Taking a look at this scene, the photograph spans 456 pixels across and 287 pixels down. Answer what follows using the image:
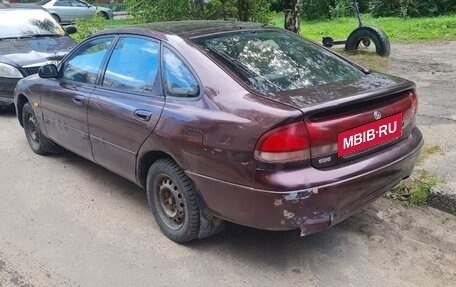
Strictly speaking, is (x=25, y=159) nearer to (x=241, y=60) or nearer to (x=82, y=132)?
(x=82, y=132)

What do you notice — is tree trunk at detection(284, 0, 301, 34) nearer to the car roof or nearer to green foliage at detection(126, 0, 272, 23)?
green foliage at detection(126, 0, 272, 23)

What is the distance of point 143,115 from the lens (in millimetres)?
3691

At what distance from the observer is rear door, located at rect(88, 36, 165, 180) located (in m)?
3.72

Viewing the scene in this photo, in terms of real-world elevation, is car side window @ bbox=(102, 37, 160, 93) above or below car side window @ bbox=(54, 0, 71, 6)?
above

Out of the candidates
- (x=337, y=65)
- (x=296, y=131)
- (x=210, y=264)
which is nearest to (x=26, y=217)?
(x=210, y=264)

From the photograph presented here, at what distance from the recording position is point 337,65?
394 cm

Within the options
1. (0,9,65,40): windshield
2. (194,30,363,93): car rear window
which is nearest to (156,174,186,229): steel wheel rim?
(194,30,363,93): car rear window

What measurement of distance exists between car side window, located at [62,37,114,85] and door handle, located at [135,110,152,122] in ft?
3.04

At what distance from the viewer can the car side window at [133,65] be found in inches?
151

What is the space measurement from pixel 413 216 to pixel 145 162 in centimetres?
218

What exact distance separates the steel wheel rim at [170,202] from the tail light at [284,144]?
86 cm

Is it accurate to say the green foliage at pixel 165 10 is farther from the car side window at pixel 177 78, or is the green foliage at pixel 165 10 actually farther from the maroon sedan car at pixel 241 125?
the car side window at pixel 177 78

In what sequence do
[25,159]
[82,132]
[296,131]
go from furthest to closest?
[25,159] < [82,132] < [296,131]

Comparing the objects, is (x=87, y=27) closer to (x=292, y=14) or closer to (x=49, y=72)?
(x=292, y=14)
